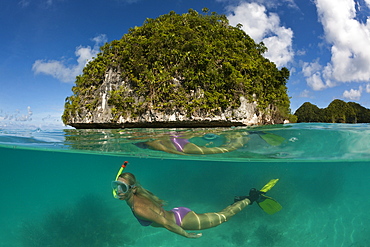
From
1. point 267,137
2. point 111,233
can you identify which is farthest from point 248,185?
point 111,233

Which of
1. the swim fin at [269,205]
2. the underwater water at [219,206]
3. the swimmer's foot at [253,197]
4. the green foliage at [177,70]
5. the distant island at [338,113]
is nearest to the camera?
the swim fin at [269,205]

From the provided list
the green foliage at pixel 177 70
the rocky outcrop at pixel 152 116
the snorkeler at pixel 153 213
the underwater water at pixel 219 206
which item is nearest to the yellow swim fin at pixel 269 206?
the underwater water at pixel 219 206

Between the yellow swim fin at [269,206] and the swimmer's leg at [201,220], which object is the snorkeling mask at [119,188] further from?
the yellow swim fin at [269,206]

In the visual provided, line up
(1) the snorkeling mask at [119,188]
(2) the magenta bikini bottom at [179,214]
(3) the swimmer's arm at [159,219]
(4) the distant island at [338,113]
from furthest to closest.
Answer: (4) the distant island at [338,113] < (2) the magenta bikini bottom at [179,214] < (3) the swimmer's arm at [159,219] < (1) the snorkeling mask at [119,188]

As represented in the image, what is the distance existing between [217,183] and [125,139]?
10.9 m

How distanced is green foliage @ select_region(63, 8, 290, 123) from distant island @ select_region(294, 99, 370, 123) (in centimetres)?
3932

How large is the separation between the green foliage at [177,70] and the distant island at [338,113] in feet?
129

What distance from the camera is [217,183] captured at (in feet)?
61.3

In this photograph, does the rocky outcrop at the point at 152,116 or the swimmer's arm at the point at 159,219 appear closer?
the swimmer's arm at the point at 159,219

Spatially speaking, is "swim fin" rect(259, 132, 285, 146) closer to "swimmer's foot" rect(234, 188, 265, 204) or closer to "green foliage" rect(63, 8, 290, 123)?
"swimmer's foot" rect(234, 188, 265, 204)

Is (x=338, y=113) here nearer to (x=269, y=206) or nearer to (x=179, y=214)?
(x=269, y=206)

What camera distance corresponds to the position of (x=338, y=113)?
60688 mm

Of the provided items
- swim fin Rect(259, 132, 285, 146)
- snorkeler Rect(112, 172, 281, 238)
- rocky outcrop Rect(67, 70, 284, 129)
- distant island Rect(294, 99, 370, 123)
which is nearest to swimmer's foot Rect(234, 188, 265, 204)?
snorkeler Rect(112, 172, 281, 238)

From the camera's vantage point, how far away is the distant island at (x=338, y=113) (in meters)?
56.7
